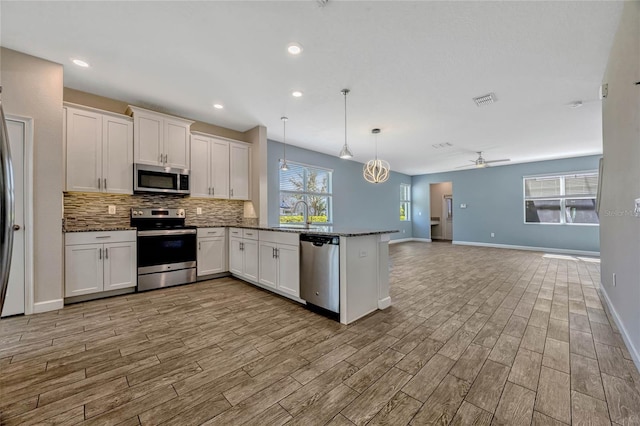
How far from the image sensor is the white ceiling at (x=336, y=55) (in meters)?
2.18

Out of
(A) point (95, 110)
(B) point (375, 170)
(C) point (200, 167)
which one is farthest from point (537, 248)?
(A) point (95, 110)

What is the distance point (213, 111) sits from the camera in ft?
14.0

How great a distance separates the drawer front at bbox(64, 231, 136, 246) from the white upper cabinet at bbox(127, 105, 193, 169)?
1.07 m

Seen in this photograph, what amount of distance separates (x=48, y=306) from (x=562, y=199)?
36.7 feet

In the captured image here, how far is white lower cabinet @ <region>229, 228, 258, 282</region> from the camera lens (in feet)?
12.6

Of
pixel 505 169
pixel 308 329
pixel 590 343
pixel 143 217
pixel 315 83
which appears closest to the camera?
pixel 590 343

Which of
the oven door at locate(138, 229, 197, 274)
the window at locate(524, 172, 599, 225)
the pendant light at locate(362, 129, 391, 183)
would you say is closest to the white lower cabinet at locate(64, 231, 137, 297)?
the oven door at locate(138, 229, 197, 274)

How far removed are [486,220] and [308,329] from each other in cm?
850

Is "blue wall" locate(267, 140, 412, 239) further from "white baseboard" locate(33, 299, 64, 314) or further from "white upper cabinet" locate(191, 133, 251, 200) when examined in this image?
"white baseboard" locate(33, 299, 64, 314)

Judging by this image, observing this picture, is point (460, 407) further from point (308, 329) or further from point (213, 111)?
point (213, 111)

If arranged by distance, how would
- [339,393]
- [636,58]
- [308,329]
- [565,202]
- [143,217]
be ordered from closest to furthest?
[339,393], [636,58], [308,329], [143,217], [565,202]

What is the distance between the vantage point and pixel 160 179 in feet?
13.1

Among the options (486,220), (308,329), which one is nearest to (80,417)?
(308,329)

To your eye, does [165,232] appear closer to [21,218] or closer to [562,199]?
[21,218]
